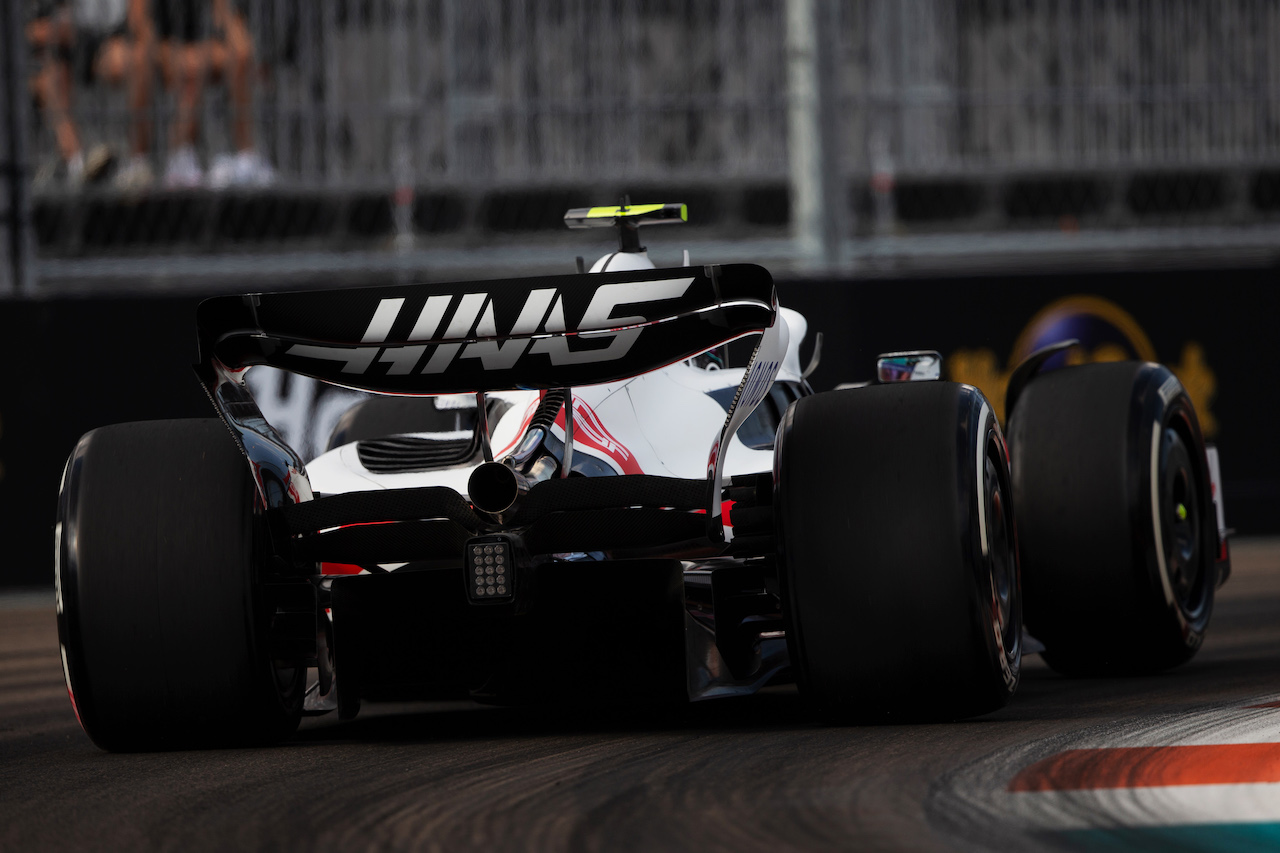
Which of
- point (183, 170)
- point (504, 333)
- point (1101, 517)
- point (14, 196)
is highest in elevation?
point (183, 170)

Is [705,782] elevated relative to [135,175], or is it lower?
lower

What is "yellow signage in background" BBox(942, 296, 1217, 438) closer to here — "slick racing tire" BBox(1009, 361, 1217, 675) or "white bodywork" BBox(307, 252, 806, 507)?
"slick racing tire" BBox(1009, 361, 1217, 675)

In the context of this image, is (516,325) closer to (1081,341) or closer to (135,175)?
(135,175)

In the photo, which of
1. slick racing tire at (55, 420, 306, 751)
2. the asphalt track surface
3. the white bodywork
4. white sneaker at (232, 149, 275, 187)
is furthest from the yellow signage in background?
slick racing tire at (55, 420, 306, 751)

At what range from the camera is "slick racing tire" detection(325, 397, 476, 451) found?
645 centimetres

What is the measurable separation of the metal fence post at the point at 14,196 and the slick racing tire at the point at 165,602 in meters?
5.59

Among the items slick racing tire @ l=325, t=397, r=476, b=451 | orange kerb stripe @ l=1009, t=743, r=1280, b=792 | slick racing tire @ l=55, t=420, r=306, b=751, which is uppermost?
slick racing tire @ l=325, t=397, r=476, b=451

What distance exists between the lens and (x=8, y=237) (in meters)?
9.95

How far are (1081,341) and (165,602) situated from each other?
7044mm

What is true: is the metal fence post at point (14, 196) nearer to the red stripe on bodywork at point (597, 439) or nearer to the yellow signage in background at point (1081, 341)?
the yellow signage in background at point (1081, 341)

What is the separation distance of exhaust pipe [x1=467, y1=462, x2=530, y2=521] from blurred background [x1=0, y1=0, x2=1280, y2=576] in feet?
19.5

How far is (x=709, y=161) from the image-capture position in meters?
10.8

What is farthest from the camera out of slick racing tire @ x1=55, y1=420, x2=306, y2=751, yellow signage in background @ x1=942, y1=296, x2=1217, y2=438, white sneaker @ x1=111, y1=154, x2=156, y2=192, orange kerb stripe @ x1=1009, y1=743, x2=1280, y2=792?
yellow signage in background @ x1=942, y1=296, x2=1217, y2=438

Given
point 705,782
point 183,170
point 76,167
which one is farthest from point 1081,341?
point 705,782
